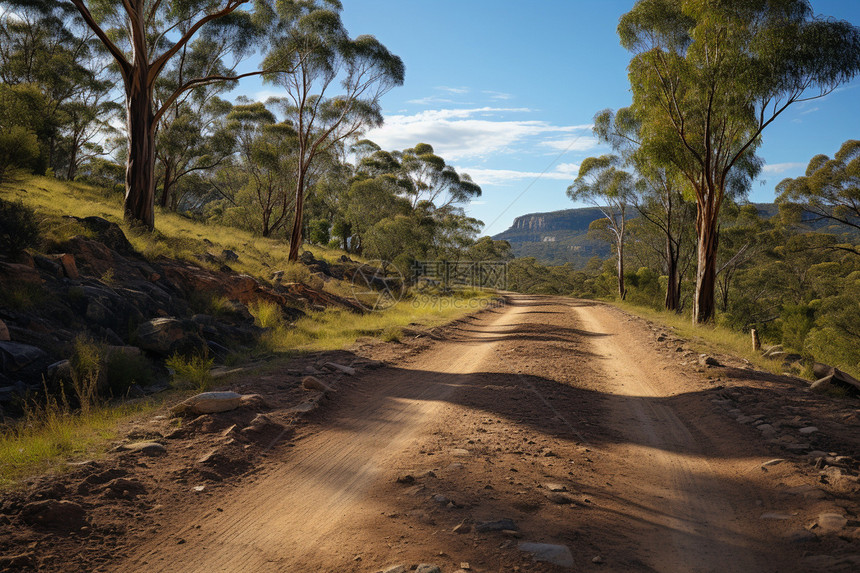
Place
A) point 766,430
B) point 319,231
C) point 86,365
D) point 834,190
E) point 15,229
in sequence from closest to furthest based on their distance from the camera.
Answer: point 766,430
point 86,365
point 15,229
point 834,190
point 319,231

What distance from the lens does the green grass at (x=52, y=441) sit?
399 centimetres

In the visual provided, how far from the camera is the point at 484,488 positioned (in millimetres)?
4145

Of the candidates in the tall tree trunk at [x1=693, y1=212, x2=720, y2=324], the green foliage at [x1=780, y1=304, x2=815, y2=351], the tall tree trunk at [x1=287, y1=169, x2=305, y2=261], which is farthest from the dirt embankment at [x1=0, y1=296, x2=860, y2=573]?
the green foliage at [x1=780, y1=304, x2=815, y2=351]

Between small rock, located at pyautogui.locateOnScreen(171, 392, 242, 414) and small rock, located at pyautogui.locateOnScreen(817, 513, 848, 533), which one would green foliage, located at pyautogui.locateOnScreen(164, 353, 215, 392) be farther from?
small rock, located at pyautogui.locateOnScreen(817, 513, 848, 533)

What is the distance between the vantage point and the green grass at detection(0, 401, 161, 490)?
3990mm

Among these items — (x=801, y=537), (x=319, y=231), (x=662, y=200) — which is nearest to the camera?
(x=801, y=537)

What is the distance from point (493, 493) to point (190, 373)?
217 inches

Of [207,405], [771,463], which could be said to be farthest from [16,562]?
[771,463]

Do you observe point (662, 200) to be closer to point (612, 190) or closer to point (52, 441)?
point (612, 190)

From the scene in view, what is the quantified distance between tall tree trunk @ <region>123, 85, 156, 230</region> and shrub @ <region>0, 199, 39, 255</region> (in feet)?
21.8

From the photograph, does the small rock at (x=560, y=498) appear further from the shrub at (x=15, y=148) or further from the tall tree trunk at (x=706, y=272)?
the shrub at (x=15, y=148)

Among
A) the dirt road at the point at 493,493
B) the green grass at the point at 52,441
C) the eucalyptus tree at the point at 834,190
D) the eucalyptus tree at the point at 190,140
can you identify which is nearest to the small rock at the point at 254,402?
the dirt road at the point at 493,493

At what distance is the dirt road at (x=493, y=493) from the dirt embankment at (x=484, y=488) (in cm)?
2

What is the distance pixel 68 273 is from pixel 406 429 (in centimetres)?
763
